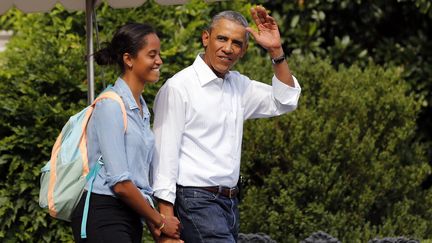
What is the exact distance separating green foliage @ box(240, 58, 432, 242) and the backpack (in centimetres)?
304

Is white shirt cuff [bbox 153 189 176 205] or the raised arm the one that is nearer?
white shirt cuff [bbox 153 189 176 205]

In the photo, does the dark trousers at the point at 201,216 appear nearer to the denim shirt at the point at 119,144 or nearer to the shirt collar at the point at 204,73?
the denim shirt at the point at 119,144

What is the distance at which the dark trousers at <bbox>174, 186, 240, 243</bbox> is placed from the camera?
185 inches

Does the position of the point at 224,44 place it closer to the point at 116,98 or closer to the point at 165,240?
the point at 116,98

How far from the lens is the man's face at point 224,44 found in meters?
4.84

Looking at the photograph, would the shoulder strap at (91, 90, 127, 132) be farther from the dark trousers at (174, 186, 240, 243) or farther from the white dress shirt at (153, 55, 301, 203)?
the dark trousers at (174, 186, 240, 243)

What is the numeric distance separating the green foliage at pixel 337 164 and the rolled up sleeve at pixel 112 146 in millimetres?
3175

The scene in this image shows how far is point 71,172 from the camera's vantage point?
14.7 feet

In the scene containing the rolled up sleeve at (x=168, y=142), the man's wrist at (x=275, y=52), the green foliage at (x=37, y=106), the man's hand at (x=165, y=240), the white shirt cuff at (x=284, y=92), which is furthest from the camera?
the green foliage at (x=37, y=106)

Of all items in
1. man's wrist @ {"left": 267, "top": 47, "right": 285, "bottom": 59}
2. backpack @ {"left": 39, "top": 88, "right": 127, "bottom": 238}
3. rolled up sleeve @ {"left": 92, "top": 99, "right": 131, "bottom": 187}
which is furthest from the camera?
man's wrist @ {"left": 267, "top": 47, "right": 285, "bottom": 59}

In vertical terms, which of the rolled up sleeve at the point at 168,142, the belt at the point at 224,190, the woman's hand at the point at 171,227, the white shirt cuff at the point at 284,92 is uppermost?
the white shirt cuff at the point at 284,92

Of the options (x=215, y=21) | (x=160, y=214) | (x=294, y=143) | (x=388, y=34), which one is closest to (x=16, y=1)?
(x=215, y=21)

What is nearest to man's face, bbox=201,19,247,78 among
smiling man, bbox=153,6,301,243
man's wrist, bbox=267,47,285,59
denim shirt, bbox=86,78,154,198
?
smiling man, bbox=153,6,301,243

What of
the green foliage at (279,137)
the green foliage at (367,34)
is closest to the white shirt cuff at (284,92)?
the green foliage at (279,137)
